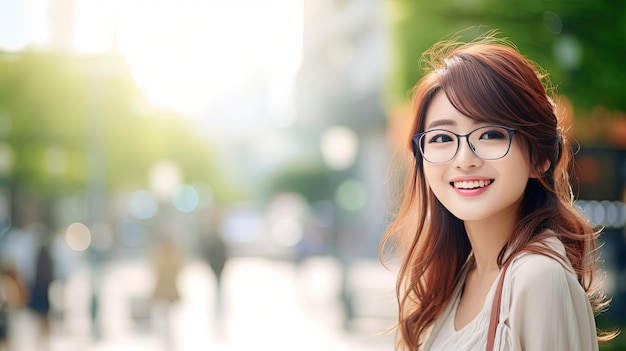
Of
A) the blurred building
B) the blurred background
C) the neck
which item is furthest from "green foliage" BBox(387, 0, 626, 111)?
the blurred building

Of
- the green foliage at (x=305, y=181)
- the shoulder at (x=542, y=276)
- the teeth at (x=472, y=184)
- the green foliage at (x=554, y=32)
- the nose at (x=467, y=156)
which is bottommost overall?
the green foliage at (x=305, y=181)

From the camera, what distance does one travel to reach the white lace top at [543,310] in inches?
77.8

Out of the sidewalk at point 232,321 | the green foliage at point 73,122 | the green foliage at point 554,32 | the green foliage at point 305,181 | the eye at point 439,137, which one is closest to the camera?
the eye at point 439,137

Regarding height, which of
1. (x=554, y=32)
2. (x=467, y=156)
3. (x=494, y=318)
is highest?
(x=554, y=32)

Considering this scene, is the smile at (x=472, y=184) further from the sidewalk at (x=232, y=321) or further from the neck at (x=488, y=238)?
the sidewalk at (x=232, y=321)

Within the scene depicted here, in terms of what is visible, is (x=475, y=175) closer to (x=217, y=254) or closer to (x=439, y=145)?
(x=439, y=145)

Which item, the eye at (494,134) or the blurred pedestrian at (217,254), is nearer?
the eye at (494,134)

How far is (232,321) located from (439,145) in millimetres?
13102

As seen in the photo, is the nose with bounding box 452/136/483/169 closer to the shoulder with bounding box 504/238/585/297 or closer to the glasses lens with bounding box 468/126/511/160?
the glasses lens with bounding box 468/126/511/160

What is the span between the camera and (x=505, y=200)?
2283mm

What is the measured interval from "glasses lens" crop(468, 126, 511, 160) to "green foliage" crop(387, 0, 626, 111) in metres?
7.47

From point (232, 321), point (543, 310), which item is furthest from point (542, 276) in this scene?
point (232, 321)

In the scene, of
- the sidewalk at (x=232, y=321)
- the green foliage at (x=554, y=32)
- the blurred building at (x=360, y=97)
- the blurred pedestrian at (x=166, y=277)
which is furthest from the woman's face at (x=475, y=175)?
the blurred building at (x=360, y=97)

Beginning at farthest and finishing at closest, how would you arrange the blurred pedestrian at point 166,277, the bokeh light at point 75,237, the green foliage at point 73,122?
1. the bokeh light at point 75,237
2. the green foliage at point 73,122
3. the blurred pedestrian at point 166,277
